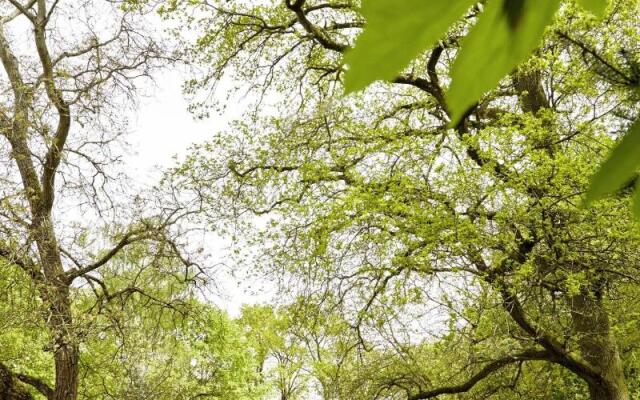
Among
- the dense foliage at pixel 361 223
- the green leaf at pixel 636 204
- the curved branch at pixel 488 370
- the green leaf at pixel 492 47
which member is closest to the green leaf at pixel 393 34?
the green leaf at pixel 492 47

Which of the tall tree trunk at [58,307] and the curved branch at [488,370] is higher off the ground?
the tall tree trunk at [58,307]

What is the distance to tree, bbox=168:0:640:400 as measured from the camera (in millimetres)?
7953

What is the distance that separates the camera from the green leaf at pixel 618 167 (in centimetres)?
17

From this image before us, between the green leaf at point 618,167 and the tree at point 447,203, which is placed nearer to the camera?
the green leaf at point 618,167

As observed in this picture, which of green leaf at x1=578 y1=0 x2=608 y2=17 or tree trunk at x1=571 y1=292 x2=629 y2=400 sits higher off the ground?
tree trunk at x1=571 y1=292 x2=629 y2=400

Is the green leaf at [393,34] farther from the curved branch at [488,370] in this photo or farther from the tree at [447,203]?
the curved branch at [488,370]

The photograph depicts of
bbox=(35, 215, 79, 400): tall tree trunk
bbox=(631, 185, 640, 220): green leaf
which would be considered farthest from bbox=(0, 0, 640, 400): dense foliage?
bbox=(631, 185, 640, 220): green leaf

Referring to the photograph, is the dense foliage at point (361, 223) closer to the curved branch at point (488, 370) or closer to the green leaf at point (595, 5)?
the curved branch at point (488, 370)

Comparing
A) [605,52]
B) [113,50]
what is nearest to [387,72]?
[605,52]

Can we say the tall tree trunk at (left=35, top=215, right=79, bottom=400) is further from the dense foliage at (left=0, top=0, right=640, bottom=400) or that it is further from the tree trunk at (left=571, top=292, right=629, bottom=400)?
the tree trunk at (left=571, top=292, right=629, bottom=400)

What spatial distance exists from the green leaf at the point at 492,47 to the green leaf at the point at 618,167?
0.03 metres

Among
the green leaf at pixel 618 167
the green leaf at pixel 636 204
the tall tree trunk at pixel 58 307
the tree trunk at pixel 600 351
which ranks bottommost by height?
the green leaf at pixel 618 167

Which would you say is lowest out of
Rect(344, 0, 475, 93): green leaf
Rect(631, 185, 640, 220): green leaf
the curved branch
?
Rect(344, 0, 475, 93): green leaf

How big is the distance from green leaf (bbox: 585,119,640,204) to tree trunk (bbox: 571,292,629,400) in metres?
9.50
